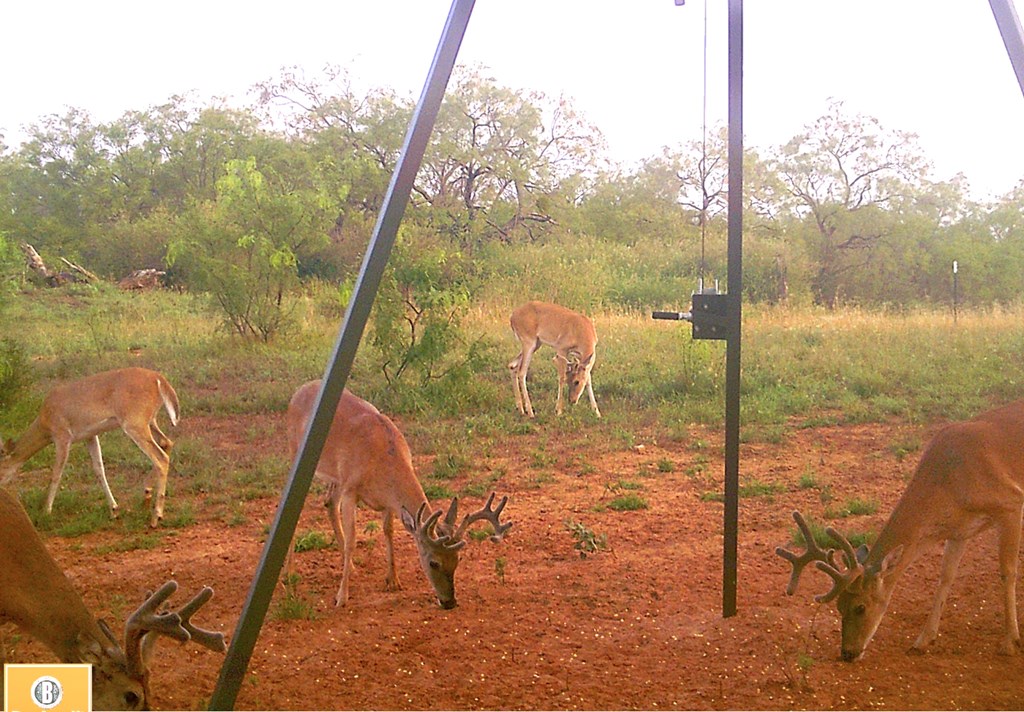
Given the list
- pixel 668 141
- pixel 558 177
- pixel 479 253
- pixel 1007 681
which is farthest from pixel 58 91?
pixel 1007 681

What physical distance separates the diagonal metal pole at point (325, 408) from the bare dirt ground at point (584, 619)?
0.67m

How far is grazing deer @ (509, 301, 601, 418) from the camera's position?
23.7 ft

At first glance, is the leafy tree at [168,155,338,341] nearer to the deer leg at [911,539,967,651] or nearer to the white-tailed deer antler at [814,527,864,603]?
the white-tailed deer antler at [814,527,864,603]

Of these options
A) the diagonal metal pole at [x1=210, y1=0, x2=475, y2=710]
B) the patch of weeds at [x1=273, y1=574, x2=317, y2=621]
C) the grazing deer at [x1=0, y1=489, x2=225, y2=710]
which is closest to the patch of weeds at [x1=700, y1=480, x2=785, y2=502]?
the patch of weeds at [x1=273, y1=574, x2=317, y2=621]

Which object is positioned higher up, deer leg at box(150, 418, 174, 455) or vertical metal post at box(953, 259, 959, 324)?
vertical metal post at box(953, 259, 959, 324)

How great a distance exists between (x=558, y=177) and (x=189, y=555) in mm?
4159

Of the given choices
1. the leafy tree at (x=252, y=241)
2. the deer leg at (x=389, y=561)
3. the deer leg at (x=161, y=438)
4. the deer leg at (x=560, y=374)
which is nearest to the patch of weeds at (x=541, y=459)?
the deer leg at (x=560, y=374)

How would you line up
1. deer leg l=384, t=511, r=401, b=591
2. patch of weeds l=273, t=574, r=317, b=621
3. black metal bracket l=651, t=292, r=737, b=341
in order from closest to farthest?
black metal bracket l=651, t=292, r=737, b=341, patch of weeds l=273, t=574, r=317, b=621, deer leg l=384, t=511, r=401, b=591

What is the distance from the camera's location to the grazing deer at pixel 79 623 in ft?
8.54

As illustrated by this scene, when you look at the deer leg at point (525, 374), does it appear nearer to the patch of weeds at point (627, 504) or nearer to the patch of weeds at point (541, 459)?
the patch of weeds at point (541, 459)

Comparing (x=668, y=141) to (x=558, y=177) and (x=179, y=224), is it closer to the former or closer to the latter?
(x=558, y=177)

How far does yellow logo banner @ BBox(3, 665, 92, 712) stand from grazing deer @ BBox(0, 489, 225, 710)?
3cm

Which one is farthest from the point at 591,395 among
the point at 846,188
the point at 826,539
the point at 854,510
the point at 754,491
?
the point at 846,188

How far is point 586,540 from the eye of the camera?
4.84 meters
